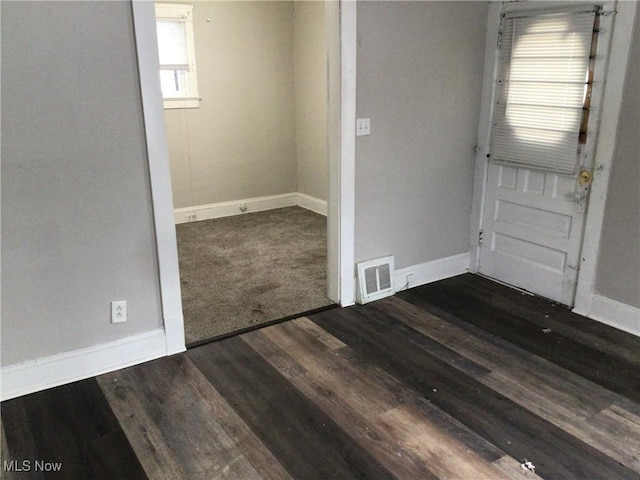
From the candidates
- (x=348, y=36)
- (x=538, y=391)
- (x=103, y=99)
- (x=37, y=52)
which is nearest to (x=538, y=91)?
(x=348, y=36)

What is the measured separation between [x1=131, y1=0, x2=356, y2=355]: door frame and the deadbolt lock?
1439 mm

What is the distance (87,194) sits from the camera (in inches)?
99.6

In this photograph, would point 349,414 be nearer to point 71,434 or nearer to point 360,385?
point 360,385

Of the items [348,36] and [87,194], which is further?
[348,36]

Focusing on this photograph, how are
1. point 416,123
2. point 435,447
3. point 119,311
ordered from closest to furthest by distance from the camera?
point 435,447 < point 119,311 < point 416,123

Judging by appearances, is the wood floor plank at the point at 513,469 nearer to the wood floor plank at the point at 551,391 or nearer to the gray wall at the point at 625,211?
the wood floor plank at the point at 551,391

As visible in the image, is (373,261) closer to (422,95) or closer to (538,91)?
(422,95)

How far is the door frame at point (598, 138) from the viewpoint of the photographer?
297 centimetres

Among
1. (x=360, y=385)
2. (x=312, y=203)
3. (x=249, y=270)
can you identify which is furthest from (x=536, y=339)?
(x=312, y=203)

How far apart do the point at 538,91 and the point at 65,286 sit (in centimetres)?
309

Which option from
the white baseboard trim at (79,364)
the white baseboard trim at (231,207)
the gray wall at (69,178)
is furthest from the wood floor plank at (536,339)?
the white baseboard trim at (231,207)

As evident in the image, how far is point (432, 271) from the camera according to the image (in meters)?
3.98

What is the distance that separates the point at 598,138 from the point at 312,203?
3.32 metres

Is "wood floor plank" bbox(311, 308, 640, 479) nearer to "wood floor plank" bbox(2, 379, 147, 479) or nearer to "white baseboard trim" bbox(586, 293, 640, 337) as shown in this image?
"white baseboard trim" bbox(586, 293, 640, 337)
